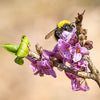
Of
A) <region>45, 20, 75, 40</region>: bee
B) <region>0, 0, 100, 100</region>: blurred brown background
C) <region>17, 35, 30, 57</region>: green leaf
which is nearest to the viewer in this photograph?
<region>17, 35, 30, 57</region>: green leaf

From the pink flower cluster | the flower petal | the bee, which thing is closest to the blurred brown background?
the bee

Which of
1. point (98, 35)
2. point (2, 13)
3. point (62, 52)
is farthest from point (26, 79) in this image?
point (62, 52)

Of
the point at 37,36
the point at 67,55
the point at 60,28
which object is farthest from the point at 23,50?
the point at 37,36

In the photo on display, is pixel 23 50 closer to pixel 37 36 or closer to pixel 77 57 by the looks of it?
pixel 77 57

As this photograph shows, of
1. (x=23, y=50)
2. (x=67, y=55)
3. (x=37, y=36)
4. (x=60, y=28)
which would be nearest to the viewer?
(x=23, y=50)

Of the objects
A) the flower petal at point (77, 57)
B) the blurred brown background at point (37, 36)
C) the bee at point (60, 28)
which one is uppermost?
the blurred brown background at point (37, 36)

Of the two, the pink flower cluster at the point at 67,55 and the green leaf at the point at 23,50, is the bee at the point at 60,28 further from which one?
the green leaf at the point at 23,50

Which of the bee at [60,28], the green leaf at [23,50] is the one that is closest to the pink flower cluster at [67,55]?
the green leaf at [23,50]

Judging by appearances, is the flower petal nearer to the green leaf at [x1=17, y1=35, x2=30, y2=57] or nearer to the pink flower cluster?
the pink flower cluster

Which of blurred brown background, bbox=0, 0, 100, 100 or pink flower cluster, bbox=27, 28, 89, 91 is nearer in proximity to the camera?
pink flower cluster, bbox=27, 28, 89, 91
